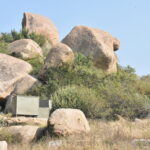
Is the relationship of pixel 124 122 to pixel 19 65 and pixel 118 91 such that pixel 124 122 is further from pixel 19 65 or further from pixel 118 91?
pixel 19 65

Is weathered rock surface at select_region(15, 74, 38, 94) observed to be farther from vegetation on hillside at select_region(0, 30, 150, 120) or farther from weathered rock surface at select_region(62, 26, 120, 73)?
weathered rock surface at select_region(62, 26, 120, 73)

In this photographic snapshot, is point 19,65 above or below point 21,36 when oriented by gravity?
below

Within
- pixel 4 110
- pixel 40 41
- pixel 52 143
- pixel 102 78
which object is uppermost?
pixel 40 41

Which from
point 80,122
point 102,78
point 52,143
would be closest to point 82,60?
point 102,78

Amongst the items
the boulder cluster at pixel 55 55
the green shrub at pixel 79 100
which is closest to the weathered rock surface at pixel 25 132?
the boulder cluster at pixel 55 55

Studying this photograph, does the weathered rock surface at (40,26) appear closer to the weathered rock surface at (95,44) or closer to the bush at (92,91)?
the weathered rock surface at (95,44)

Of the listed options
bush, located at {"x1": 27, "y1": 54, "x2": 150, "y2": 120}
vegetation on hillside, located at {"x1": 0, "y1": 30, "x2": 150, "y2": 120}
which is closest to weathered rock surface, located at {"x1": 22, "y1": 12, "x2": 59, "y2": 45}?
vegetation on hillside, located at {"x1": 0, "y1": 30, "x2": 150, "y2": 120}

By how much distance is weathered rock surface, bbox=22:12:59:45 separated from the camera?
31219mm

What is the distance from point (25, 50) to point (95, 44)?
3.75m

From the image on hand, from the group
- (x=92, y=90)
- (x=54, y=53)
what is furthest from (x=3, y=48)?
(x=92, y=90)

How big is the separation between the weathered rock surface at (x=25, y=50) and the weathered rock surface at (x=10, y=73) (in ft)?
7.04

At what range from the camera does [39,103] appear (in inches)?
747

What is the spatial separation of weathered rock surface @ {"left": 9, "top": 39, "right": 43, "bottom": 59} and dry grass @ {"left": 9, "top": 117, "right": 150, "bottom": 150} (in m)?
Result: 9.87

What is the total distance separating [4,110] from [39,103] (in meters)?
2.15
